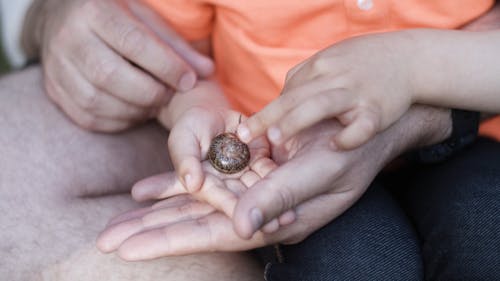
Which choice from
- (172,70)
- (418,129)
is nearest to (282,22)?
(172,70)

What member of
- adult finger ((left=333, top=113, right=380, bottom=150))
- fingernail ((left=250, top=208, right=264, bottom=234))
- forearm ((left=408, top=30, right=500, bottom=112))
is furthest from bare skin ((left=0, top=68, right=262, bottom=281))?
A: forearm ((left=408, top=30, right=500, bottom=112))

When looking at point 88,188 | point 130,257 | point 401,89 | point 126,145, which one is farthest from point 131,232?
point 401,89

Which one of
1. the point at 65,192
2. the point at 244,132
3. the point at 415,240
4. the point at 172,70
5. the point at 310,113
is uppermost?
the point at 310,113

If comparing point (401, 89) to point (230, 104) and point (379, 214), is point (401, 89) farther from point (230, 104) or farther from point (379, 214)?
point (230, 104)

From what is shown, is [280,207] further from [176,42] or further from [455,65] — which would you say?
[176,42]

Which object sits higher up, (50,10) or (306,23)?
(306,23)

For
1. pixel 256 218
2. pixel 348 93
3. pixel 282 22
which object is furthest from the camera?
pixel 282 22
